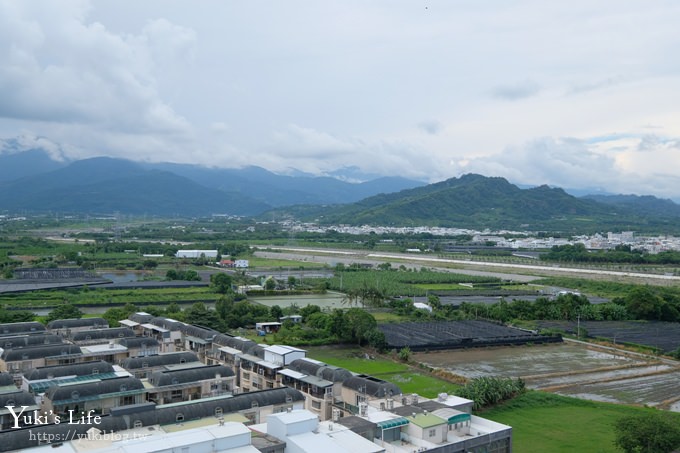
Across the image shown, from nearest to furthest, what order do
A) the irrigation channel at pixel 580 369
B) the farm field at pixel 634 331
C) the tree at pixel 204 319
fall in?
the irrigation channel at pixel 580 369, the tree at pixel 204 319, the farm field at pixel 634 331

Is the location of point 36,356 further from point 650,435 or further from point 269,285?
point 269,285

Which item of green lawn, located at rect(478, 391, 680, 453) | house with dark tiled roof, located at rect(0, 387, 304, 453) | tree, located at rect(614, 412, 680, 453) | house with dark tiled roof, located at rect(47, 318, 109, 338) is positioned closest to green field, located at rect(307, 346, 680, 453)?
green lawn, located at rect(478, 391, 680, 453)

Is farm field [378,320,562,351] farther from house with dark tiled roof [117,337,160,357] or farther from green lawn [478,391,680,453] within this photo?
house with dark tiled roof [117,337,160,357]

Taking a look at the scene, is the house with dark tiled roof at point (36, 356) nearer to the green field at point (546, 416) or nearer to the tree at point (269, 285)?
the green field at point (546, 416)

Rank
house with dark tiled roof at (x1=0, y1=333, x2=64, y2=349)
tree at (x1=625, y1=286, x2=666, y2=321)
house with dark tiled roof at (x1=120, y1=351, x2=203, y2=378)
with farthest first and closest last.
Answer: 1. tree at (x1=625, y1=286, x2=666, y2=321)
2. house with dark tiled roof at (x1=0, y1=333, x2=64, y2=349)
3. house with dark tiled roof at (x1=120, y1=351, x2=203, y2=378)

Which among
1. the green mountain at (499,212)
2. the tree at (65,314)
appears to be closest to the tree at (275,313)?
the tree at (65,314)

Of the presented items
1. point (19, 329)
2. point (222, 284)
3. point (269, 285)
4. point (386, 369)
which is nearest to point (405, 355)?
point (386, 369)

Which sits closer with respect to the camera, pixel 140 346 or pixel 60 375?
pixel 60 375
